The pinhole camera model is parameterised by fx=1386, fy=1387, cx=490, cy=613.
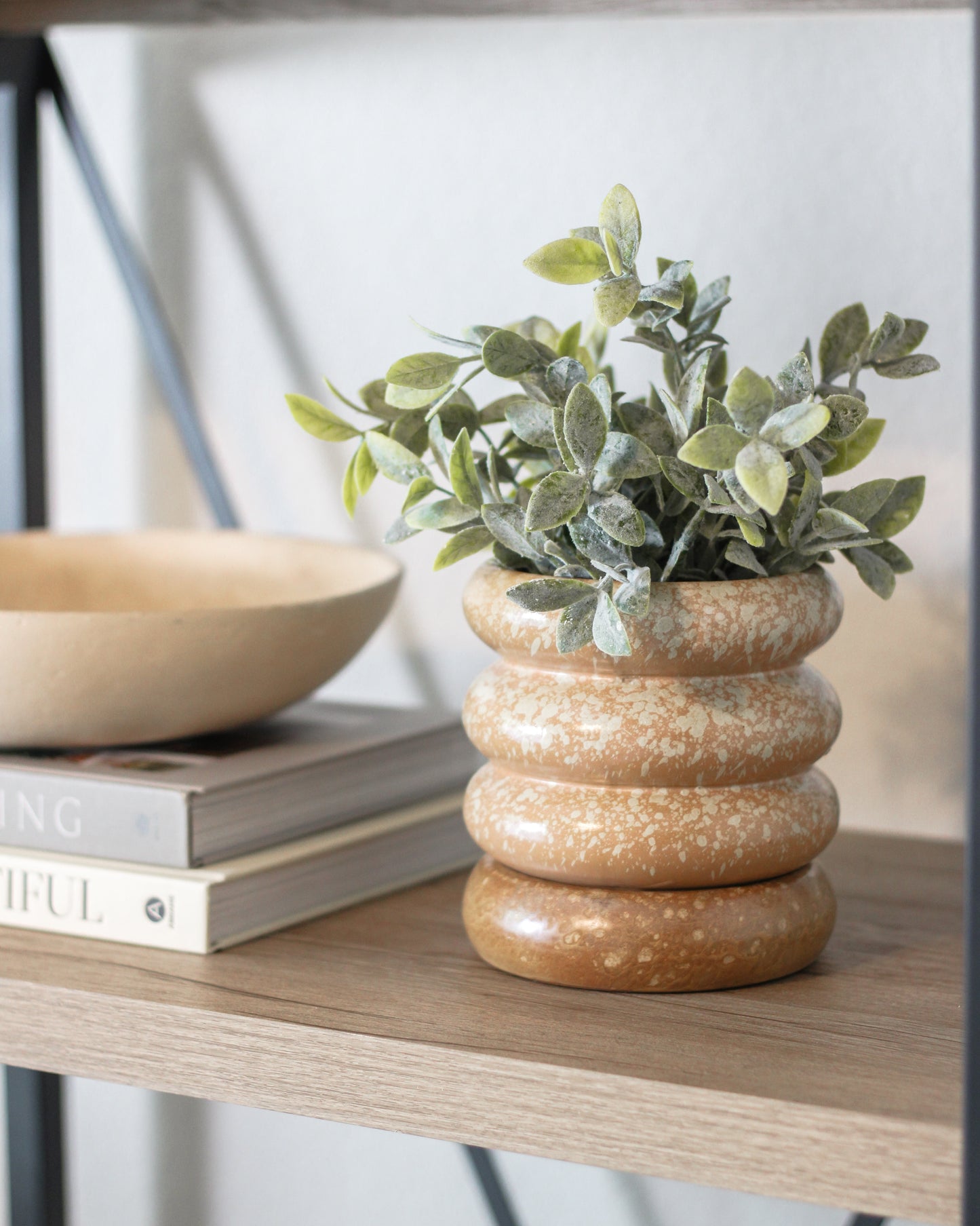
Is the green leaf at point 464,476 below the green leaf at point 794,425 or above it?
below

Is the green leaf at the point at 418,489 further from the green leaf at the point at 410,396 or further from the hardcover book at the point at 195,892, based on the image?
the hardcover book at the point at 195,892

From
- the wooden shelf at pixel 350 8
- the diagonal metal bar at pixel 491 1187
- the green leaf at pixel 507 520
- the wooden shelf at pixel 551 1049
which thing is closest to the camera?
the wooden shelf at pixel 551 1049

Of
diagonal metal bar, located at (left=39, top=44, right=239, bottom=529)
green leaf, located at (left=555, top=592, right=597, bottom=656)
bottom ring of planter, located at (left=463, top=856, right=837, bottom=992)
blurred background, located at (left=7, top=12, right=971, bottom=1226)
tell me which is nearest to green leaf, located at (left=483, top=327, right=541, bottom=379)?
green leaf, located at (left=555, top=592, right=597, bottom=656)

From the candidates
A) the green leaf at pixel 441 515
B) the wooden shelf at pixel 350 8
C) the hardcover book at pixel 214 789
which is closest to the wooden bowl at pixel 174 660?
the hardcover book at pixel 214 789

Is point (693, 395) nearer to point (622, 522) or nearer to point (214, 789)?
point (622, 522)

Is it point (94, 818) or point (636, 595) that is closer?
point (636, 595)

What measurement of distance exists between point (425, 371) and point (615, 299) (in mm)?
93

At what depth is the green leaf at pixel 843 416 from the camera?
556mm

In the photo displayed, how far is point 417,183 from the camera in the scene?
1.00m

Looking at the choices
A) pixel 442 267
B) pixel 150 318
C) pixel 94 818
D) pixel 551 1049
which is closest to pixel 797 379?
pixel 551 1049

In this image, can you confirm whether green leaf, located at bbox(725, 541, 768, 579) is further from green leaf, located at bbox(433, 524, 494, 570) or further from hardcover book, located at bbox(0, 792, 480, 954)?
hardcover book, located at bbox(0, 792, 480, 954)

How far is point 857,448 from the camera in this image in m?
0.62

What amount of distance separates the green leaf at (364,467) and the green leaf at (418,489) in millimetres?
23

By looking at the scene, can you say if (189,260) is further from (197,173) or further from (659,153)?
(659,153)
